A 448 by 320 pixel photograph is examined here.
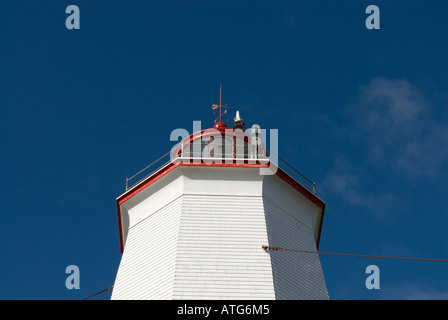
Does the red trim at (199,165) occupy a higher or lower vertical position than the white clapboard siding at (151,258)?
higher

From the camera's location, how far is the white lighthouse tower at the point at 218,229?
20.9m

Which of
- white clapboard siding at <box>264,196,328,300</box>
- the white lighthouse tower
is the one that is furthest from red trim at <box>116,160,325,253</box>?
white clapboard siding at <box>264,196,328,300</box>

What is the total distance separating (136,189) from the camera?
24.4 meters

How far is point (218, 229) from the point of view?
2211 centimetres

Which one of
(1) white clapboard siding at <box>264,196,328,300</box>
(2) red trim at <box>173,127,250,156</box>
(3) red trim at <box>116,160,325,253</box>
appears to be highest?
(2) red trim at <box>173,127,250,156</box>

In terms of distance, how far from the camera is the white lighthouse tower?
2086 centimetres

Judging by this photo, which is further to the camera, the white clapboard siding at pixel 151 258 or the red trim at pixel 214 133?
the red trim at pixel 214 133

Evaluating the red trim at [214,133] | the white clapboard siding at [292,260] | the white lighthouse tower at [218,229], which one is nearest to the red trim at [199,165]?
the white lighthouse tower at [218,229]

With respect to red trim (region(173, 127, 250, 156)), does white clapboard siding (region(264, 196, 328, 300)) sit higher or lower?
lower

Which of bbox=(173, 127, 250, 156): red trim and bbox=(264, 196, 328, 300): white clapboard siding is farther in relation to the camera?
bbox=(173, 127, 250, 156): red trim

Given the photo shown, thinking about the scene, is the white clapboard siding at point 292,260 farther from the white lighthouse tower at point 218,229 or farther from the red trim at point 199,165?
the red trim at point 199,165

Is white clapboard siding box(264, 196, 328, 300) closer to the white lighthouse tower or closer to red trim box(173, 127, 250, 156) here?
the white lighthouse tower

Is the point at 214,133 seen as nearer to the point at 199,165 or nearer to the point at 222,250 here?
the point at 199,165
